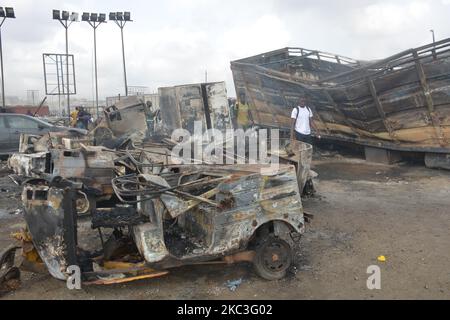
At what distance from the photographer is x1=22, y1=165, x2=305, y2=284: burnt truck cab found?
335 centimetres

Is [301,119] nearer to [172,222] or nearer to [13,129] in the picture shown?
[172,222]

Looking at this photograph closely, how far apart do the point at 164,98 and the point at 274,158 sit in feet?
17.9

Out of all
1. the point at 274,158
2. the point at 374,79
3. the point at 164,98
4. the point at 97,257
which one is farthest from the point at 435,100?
the point at 97,257

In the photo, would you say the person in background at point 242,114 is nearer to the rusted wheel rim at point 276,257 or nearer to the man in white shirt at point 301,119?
the man in white shirt at point 301,119

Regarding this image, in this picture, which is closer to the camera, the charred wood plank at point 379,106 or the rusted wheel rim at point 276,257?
the rusted wheel rim at point 276,257

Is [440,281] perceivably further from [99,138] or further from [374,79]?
[99,138]

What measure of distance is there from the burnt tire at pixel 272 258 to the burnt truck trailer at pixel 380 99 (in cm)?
565

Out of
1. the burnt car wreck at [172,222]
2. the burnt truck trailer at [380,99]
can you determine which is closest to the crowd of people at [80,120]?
the burnt truck trailer at [380,99]

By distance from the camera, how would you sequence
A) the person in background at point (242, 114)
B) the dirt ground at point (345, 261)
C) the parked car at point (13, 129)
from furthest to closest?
the person in background at point (242, 114) → the parked car at point (13, 129) → the dirt ground at point (345, 261)

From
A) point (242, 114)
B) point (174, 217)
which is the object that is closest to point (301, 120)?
point (242, 114)

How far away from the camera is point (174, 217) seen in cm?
363

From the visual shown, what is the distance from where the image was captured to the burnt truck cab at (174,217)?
11.0 feet

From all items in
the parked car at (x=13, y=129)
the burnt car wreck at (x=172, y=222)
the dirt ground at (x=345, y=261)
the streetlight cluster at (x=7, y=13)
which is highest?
the streetlight cluster at (x=7, y=13)

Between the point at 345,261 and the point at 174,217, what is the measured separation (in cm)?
184
